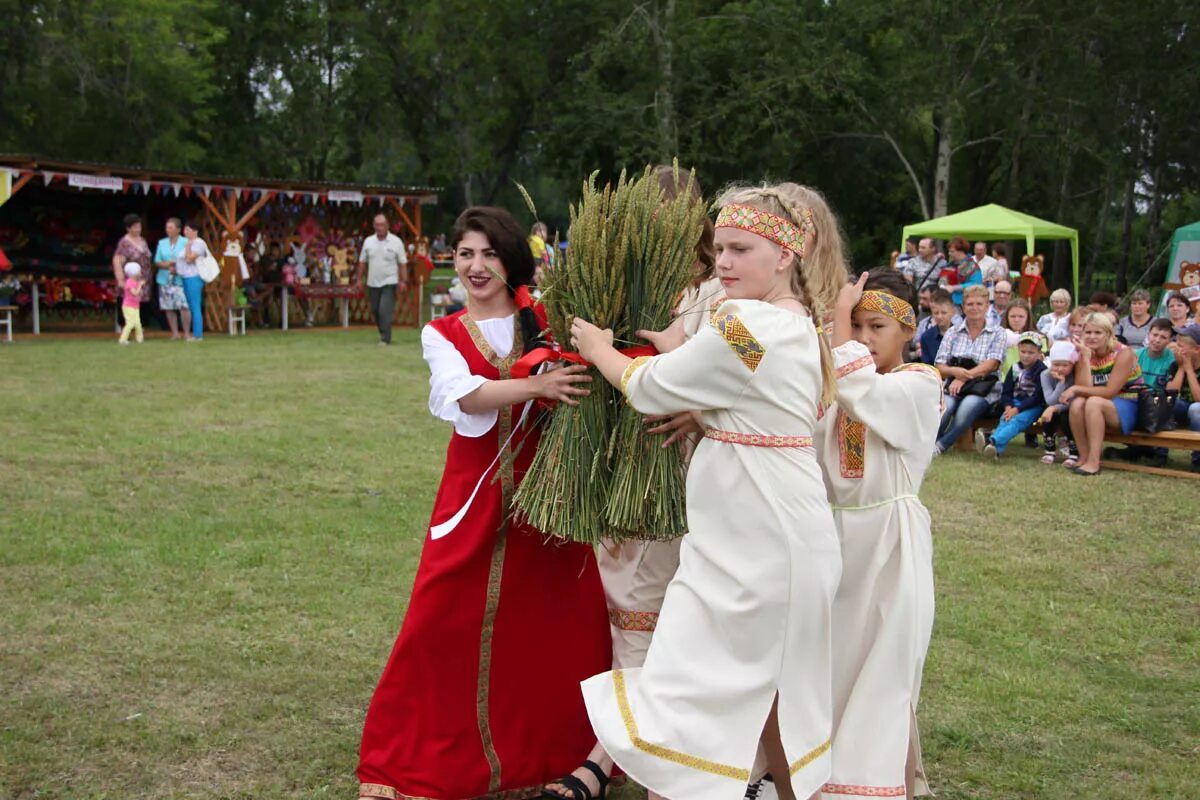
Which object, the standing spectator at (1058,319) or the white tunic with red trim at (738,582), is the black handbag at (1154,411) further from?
the white tunic with red trim at (738,582)

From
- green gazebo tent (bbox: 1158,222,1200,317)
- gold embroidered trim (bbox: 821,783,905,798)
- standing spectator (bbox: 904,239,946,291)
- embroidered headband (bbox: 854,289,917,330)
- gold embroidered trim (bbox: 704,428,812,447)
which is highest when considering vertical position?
green gazebo tent (bbox: 1158,222,1200,317)

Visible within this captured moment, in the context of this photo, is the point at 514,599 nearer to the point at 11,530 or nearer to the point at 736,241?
the point at 736,241

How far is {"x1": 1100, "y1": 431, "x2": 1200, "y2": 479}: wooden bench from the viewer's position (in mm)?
8672

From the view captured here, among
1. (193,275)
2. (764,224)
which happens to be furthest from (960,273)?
(764,224)

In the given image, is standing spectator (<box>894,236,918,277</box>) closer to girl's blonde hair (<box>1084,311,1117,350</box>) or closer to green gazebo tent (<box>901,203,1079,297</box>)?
green gazebo tent (<box>901,203,1079,297</box>)

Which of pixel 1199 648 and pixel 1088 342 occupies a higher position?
pixel 1088 342

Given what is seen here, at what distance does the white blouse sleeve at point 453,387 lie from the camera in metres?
3.29

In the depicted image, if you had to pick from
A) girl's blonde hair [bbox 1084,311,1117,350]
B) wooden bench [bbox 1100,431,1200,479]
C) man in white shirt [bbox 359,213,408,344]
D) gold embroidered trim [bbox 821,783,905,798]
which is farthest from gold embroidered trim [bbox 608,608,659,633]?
man in white shirt [bbox 359,213,408,344]

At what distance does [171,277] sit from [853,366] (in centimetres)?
1563

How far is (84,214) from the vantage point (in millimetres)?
20438

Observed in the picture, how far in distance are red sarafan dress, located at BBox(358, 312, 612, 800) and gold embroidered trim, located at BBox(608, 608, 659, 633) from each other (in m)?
0.14

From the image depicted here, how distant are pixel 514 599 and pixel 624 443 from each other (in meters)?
0.62

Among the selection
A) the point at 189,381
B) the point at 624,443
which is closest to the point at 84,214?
the point at 189,381

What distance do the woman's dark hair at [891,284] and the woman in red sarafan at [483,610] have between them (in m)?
0.95
